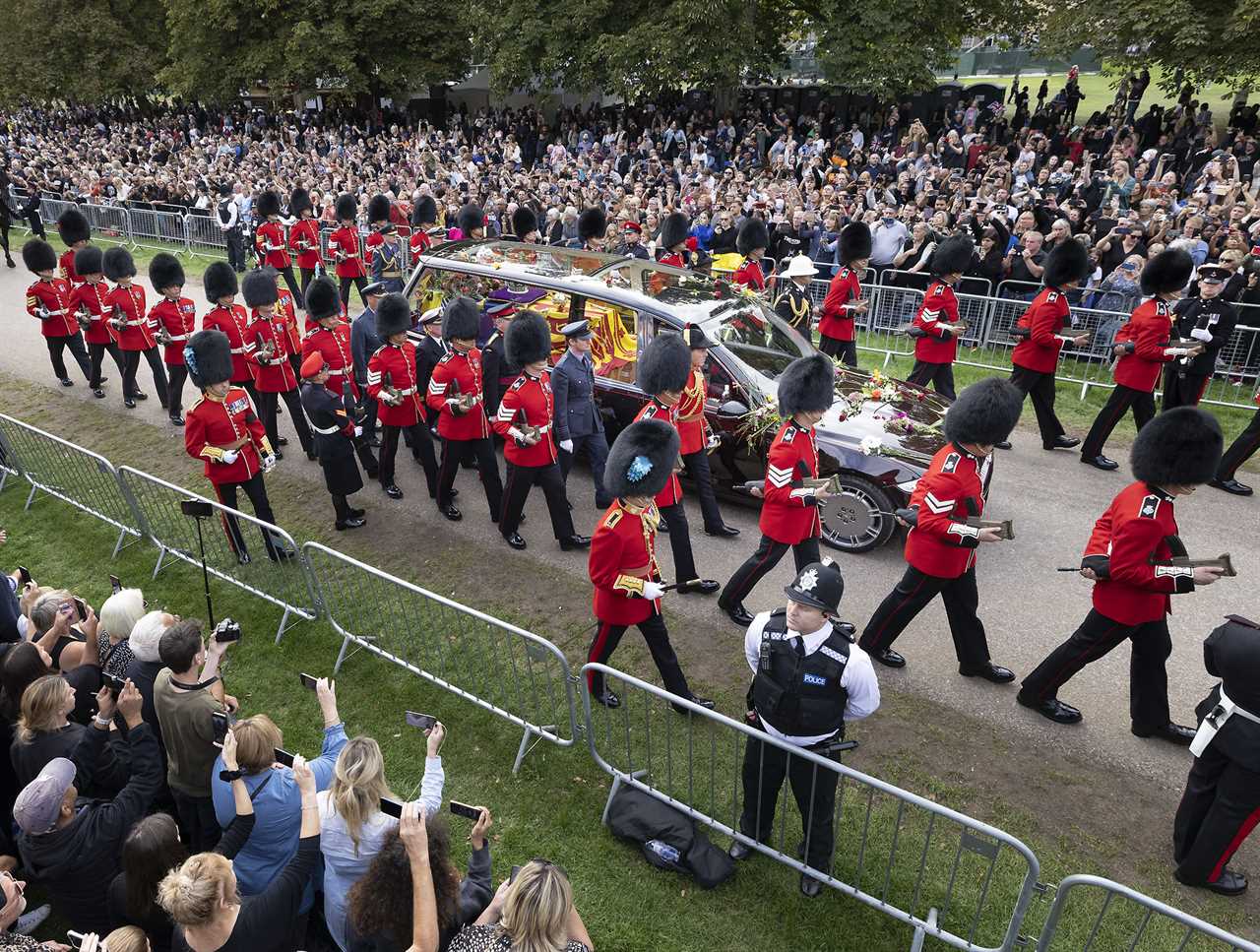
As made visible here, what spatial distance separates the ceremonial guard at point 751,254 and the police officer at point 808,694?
248 inches

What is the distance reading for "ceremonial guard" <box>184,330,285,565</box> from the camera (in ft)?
21.4

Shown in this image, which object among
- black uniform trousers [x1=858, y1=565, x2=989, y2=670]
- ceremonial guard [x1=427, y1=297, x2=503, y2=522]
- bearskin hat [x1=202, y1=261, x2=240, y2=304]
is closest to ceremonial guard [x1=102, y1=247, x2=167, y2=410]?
bearskin hat [x1=202, y1=261, x2=240, y2=304]

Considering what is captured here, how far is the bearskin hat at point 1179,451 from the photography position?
15.5 feet

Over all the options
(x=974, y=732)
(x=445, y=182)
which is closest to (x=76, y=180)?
(x=445, y=182)

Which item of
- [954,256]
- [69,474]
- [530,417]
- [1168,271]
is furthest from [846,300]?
[69,474]

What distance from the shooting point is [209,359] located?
6551mm

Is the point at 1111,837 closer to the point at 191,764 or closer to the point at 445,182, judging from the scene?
the point at 191,764

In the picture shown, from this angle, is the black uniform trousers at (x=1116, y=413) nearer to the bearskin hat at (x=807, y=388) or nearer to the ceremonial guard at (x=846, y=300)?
the ceremonial guard at (x=846, y=300)

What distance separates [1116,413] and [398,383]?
6268 millimetres

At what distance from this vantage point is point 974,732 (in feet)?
17.1

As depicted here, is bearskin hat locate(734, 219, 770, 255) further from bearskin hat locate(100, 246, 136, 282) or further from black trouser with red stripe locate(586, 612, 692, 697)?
bearskin hat locate(100, 246, 136, 282)

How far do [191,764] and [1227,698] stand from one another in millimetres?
4534

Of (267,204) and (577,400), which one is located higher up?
(267,204)

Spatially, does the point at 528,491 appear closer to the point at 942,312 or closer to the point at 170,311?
the point at 942,312
